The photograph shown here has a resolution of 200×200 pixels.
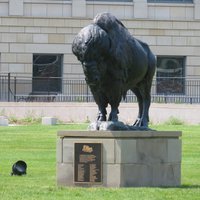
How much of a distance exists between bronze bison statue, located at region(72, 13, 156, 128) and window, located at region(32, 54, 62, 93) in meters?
31.3

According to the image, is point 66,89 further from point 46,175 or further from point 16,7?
point 46,175

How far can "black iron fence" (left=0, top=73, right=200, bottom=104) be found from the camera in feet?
158

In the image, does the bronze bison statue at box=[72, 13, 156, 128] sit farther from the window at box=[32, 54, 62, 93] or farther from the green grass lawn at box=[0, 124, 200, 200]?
the window at box=[32, 54, 62, 93]

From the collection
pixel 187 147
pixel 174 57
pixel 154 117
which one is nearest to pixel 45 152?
pixel 187 147

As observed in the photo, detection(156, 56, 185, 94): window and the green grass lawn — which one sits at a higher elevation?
detection(156, 56, 185, 94): window

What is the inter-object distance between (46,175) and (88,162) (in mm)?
2886

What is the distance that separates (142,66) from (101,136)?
1710 mm

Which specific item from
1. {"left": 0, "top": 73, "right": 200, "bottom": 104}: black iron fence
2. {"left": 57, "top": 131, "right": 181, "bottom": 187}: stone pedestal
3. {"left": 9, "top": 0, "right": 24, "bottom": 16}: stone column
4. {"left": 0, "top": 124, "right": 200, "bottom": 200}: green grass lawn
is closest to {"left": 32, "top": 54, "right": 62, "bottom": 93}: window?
{"left": 0, "top": 73, "right": 200, "bottom": 104}: black iron fence

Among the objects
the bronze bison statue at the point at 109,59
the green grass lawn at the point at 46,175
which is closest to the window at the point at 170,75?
the green grass lawn at the point at 46,175

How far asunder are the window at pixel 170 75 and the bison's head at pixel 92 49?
32.7m

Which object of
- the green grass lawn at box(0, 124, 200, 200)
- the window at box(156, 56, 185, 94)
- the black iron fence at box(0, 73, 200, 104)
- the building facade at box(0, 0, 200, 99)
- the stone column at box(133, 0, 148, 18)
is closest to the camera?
the green grass lawn at box(0, 124, 200, 200)

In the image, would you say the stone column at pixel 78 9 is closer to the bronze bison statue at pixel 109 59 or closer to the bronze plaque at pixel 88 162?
the bronze bison statue at pixel 109 59

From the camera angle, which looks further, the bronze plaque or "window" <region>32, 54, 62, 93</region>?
"window" <region>32, 54, 62, 93</region>

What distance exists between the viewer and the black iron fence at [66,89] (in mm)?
48219
